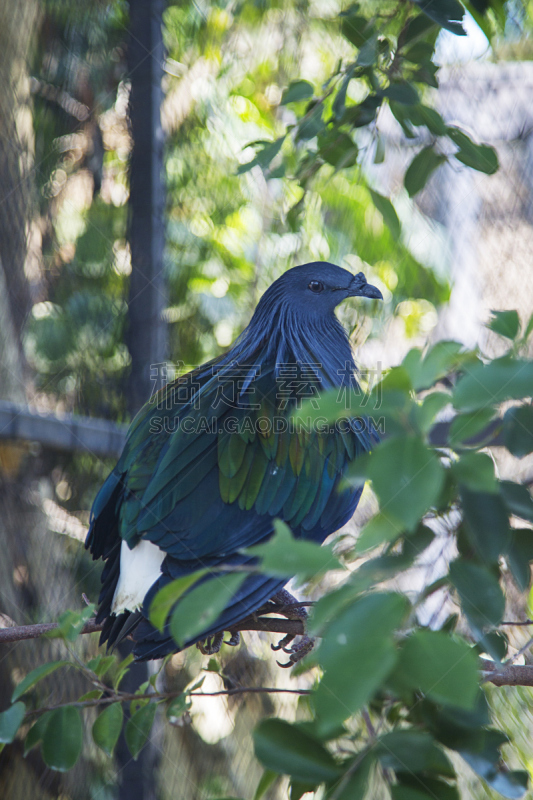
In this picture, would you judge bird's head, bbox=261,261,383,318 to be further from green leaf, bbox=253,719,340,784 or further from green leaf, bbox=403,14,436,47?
green leaf, bbox=253,719,340,784

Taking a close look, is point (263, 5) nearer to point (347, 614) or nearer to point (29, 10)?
point (29, 10)

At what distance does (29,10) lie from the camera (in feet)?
4.21

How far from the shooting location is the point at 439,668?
10.0 inches

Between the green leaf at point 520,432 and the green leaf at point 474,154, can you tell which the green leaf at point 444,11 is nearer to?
the green leaf at point 474,154

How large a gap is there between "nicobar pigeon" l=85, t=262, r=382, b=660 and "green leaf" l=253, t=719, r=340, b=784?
0.42 meters

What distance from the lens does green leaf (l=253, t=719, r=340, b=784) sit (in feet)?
1.04

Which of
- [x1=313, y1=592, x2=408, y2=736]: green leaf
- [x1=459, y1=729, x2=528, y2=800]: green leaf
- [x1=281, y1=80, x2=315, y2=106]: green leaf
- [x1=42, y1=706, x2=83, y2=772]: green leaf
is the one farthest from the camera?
[x1=281, y1=80, x2=315, y2=106]: green leaf

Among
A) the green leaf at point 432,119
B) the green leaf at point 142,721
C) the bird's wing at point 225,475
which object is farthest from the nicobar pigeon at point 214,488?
the green leaf at point 432,119

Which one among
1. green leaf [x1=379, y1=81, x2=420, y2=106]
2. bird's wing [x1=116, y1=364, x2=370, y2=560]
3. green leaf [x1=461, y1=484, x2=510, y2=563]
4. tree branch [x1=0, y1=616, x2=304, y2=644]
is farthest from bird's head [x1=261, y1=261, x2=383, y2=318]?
green leaf [x1=461, y1=484, x2=510, y2=563]

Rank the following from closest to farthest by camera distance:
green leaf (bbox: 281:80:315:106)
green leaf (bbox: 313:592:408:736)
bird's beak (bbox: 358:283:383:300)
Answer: green leaf (bbox: 313:592:408:736)
green leaf (bbox: 281:80:315:106)
bird's beak (bbox: 358:283:383:300)

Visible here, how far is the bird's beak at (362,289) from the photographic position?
1.14 m

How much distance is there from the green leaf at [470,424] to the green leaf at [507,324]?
8cm

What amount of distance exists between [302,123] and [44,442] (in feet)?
2.63

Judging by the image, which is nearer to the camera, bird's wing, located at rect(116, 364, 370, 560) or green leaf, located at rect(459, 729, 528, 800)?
green leaf, located at rect(459, 729, 528, 800)
